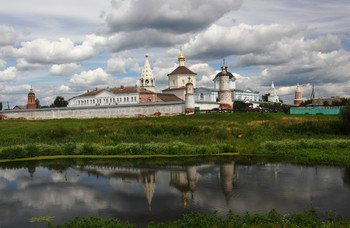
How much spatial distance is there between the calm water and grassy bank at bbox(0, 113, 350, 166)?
301 cm

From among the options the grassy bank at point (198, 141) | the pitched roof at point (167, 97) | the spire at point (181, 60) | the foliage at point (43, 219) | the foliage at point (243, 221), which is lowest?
the foliage at point (43, 219)

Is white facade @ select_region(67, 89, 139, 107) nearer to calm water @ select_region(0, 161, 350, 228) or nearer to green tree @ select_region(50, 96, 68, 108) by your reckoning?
green tree @ select_region(50, 96, 68, 108)

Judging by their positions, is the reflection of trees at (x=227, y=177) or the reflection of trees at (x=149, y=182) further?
the reflection of trees at (x=227, y=177)

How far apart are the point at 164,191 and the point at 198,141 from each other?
10.0 metres

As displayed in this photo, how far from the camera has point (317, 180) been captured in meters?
11.4

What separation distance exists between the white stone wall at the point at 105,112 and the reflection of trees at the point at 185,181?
23807 mm

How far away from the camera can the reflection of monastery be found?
1036 centimetres

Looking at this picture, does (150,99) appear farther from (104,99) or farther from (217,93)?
(217,93)

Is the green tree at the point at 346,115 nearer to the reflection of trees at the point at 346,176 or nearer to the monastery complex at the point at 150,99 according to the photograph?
the reflection of trees at the point at 346,176

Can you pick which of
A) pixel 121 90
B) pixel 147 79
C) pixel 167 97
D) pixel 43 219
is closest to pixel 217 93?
pixel 167 97

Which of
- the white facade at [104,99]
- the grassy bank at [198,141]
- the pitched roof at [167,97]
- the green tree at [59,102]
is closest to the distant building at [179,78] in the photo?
→ the pitched roof at [167,97]

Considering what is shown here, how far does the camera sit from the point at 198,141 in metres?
20.2

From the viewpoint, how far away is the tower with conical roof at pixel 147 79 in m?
61.2

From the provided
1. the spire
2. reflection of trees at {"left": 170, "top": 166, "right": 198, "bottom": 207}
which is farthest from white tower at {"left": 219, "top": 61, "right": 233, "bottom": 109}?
reflection of trees at {"left": 170, "top": 166, "right": 198, "bottom": 207}
